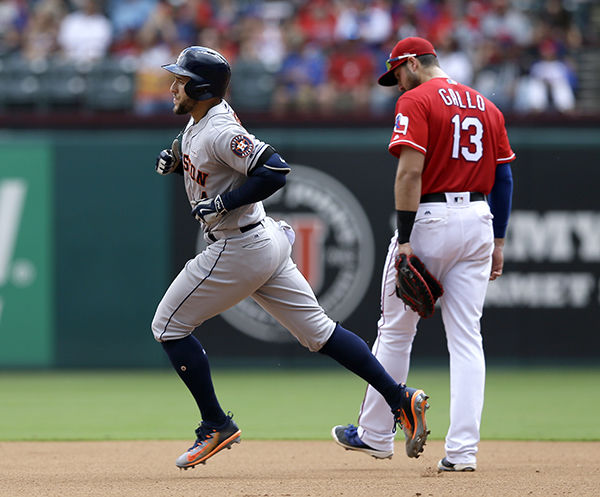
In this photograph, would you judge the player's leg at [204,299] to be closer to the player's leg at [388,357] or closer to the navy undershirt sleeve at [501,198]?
the player's leg at [388,357]

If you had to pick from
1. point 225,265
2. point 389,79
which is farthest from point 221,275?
point 389,79

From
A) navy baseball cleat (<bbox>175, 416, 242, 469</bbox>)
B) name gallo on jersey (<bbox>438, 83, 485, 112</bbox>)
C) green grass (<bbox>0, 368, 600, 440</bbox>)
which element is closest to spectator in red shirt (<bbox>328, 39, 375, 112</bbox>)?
green grass (<bbox>0, 368, 600, 440</bbox>)

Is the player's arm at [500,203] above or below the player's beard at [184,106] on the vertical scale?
below

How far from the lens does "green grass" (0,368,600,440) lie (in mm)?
6609

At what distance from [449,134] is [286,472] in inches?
69.8

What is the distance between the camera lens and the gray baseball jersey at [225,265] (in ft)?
15.6

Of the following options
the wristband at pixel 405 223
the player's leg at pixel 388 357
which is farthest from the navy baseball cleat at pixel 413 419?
the wristband at pixel 405 223

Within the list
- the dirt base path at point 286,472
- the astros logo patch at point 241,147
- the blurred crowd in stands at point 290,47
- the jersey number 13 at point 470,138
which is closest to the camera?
the dirt base path at point 286,472

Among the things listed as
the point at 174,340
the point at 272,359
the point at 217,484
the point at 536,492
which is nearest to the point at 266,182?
the point at 174,340

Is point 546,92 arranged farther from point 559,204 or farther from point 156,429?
point 156,429

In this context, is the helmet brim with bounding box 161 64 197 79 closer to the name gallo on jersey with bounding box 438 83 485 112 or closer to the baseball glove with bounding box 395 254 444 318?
the name gallo on jersey with bounding box 438 83 485 112

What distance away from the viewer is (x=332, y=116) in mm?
10391

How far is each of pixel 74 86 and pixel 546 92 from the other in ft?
16.6

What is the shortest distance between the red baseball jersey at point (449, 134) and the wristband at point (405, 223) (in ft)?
0.65
